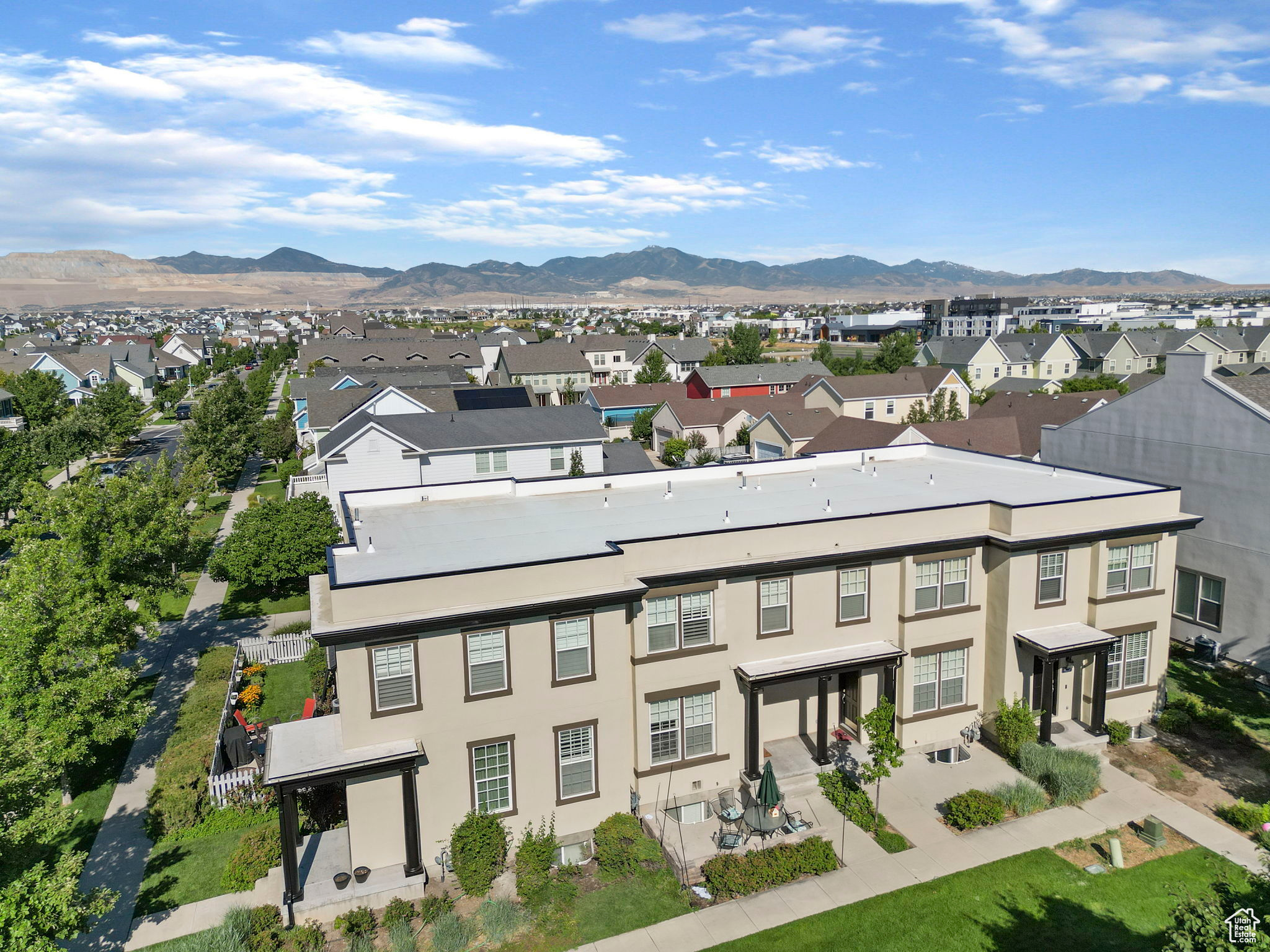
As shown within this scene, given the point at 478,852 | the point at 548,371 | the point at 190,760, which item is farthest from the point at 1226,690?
the point at 548,371

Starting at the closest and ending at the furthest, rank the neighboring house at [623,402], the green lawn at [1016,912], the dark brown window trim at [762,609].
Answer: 1. the green lawn at [1016,912]
2. the dark brown window trim at [762,609]
3. the neighboring house at [623,402]

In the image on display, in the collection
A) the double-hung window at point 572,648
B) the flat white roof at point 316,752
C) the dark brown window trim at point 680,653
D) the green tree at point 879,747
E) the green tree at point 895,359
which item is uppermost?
the green tree at point 895,359

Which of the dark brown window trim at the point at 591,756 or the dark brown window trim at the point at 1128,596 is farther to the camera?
the dark brown window trim at the point at 1128,596

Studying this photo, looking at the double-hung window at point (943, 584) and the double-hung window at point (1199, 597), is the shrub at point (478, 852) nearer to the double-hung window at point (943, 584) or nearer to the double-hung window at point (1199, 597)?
the double-hung window at point (943, 584)

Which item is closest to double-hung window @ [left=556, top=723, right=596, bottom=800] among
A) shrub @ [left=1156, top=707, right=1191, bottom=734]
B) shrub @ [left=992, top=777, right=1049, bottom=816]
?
shrub @ [left=992, top=777, right=1049, bottom=816]

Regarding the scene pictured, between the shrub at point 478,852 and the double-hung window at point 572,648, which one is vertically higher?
the double-hung window at point 572,648

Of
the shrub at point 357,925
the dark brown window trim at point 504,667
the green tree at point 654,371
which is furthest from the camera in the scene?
the green tree at point 654,371

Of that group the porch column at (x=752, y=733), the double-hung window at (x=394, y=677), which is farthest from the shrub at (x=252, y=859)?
the porch column at (x=752, y=733)
